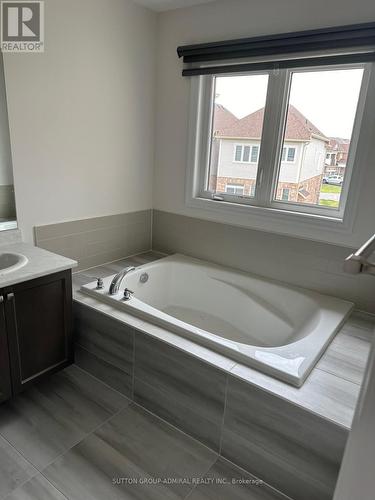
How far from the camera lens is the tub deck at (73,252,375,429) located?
1.35 m

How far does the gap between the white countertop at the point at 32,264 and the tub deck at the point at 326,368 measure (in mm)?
336

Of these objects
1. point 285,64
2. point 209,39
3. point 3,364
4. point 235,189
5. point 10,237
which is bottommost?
point 3,364

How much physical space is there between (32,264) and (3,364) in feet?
1.68

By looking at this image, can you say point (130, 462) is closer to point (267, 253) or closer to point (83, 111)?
point (267, 253)

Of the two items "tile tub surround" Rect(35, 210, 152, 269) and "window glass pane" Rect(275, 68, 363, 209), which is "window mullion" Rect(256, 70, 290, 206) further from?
"tile tub surround" Rect(35, 210, 152, 269)

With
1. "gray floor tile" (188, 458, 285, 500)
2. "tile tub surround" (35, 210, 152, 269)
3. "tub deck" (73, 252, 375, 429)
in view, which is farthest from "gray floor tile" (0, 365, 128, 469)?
"tile tub surround" (35, 210, 152, 269)

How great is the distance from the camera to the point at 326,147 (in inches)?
85.8

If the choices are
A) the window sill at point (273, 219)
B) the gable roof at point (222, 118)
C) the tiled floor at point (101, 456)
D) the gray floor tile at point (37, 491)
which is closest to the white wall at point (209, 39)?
the window sill at point (273, 219)

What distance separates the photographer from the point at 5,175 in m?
2.01

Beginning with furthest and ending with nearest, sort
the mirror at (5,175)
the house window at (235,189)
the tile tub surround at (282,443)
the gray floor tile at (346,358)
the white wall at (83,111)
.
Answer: the house window at (235,189)
the white wall at (83,111)
the mirror at (5,175)
the gray floor tile at (346,358)
the tile tub surround at (282,443)

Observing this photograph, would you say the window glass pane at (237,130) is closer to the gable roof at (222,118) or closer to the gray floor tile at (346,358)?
the gable roof at (222,118)

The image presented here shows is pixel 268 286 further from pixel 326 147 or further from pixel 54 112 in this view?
pixel 54 112

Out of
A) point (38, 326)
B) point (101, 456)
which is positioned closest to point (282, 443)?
point (101, 456)

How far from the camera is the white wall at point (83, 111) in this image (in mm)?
2025
